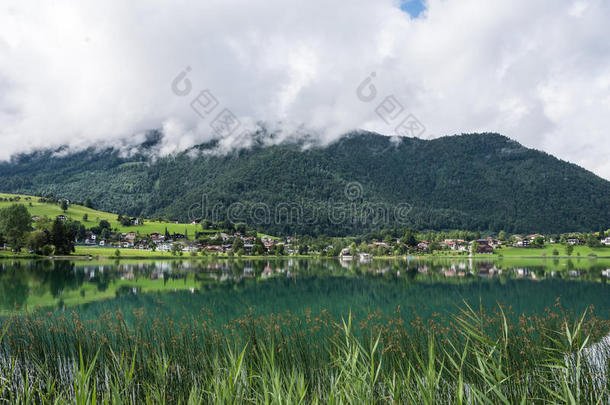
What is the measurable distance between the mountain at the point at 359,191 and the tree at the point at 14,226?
79211 millimetres

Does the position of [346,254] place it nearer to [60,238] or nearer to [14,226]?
[60,238]

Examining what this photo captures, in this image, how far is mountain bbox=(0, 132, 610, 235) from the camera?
143625mm

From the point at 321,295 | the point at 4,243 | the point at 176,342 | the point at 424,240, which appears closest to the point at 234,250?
the point at 4,243

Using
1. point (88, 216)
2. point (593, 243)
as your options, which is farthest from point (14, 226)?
point (593, 243)

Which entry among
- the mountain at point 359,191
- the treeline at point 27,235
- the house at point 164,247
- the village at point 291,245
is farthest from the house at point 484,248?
the treeline at point 27,235

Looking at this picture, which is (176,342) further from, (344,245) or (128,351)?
(344,245)

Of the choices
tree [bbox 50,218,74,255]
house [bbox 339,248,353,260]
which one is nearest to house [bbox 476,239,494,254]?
house [bbox 339,248,353,260]

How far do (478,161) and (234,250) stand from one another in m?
152

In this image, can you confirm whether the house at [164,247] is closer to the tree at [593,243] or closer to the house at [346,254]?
the house at [346,254]

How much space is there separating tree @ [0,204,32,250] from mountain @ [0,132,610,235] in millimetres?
79211

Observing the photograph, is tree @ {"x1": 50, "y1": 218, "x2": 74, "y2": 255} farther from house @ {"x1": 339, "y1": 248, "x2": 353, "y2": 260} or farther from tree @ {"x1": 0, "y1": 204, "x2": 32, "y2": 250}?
house @ {"x1": 339, "y1": 248, "x2": 353, "y2": 260}

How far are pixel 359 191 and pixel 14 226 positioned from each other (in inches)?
5190

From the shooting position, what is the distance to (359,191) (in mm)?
169750

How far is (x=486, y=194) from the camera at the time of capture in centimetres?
16850
